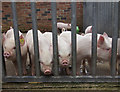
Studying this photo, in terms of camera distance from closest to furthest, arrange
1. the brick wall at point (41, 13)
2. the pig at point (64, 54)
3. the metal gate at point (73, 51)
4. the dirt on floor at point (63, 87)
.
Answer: the metal gate at point (73, 51) → the dirt on floor at point (63, 87) → the pig at point (64, 54) → the brick wall at point (41, 13)

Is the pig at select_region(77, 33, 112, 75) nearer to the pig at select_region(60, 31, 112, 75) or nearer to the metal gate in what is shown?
the pig at select_region(60, 31, 112, 75)

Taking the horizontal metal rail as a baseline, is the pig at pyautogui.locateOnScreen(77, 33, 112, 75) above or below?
above

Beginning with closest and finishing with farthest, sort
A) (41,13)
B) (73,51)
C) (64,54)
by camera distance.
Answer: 1. (73,51)
2. (64,54)
3. (41,13)

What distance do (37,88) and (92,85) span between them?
1.70 ft

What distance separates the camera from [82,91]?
5.01ft

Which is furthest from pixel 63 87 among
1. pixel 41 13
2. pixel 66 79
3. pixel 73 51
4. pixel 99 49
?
pixel 41 13

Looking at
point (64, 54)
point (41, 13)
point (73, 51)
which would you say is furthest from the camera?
point (41, 13)

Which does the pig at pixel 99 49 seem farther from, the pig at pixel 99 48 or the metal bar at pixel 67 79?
the metal bar at pixel 67 79

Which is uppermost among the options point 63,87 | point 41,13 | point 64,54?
point 41,13

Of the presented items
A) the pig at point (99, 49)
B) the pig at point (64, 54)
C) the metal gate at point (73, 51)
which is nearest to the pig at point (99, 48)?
the pig at point (99, 49)

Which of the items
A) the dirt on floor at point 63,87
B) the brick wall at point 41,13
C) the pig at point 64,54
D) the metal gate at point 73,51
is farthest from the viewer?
the brick wall at point 41,13

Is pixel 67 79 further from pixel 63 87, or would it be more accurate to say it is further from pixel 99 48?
pixel 99 48

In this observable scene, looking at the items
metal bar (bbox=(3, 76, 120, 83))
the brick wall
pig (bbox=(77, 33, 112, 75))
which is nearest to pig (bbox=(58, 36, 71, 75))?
pig (bbox=(77, 33, 112, 75))

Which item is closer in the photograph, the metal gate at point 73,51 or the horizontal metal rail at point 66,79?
the metal gate at point 73,51
